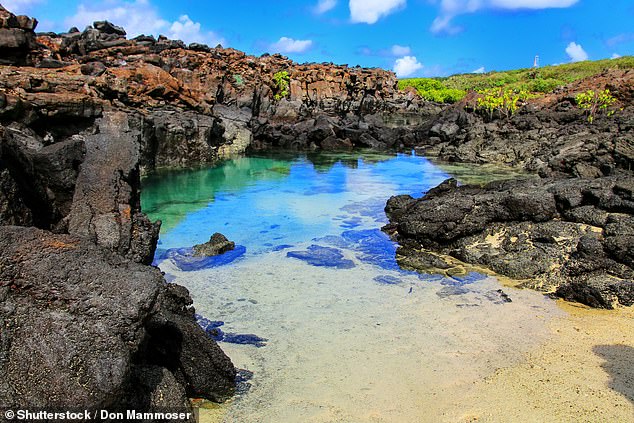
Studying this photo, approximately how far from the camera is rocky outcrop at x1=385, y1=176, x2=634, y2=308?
9070mm

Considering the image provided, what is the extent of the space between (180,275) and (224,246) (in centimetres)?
184

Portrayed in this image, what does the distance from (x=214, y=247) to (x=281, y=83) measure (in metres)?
46.0

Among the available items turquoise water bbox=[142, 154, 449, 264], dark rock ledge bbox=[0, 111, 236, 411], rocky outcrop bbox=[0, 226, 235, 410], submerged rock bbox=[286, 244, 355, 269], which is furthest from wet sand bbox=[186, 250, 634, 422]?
turquoise water bbox=[142, 154, 449, 264]

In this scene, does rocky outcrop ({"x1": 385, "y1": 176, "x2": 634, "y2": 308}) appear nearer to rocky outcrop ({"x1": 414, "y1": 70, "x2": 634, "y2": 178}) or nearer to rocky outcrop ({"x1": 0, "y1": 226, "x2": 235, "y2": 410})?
rocky outcrop ({"x1": 414, "y1": 70, "x2": 634, "y2": 178})

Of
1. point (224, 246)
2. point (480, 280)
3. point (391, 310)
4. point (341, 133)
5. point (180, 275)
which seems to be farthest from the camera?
point (341, 133)

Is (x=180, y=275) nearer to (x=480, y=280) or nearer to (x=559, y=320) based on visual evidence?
(x=480, y=280)

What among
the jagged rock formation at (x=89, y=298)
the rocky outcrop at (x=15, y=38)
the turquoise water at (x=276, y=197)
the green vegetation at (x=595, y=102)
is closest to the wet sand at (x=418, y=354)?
the jagged rock formation at (x=89, y=298)

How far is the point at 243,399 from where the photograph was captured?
18.1ft

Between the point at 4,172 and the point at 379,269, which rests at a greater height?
the point at 4,172

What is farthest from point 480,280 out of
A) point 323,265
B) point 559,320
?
point 323,265

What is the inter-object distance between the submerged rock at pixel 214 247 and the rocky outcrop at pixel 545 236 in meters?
4.12

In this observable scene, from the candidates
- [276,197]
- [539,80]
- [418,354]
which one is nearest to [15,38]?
[276,197]

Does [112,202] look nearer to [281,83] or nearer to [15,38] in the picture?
[15,38]

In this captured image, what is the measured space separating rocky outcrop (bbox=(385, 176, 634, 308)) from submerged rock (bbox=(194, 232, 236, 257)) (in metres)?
4.12
